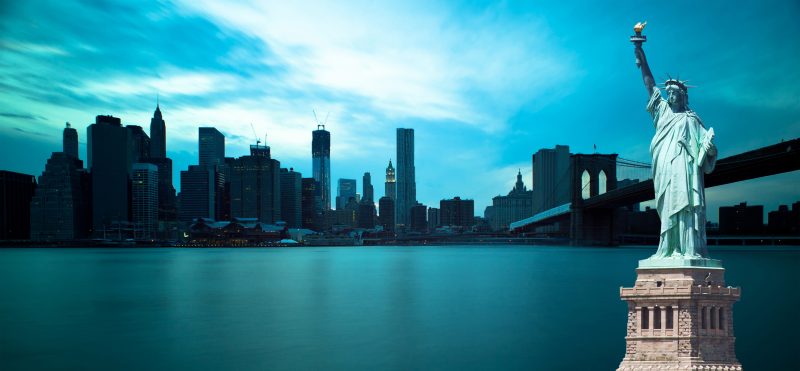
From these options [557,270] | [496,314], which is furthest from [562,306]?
[557,270]

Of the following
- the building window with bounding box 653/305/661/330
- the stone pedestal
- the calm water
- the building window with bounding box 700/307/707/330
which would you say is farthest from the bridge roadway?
the building window with bounding box 653/305/661/330

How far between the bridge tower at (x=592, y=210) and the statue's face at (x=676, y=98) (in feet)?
292

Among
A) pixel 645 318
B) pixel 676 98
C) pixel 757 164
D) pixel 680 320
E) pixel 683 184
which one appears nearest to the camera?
pixel 680 320

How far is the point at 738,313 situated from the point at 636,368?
21.1 metres

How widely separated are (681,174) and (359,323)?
25.8 m

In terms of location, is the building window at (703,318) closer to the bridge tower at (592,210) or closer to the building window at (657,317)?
the building window at (657,317)

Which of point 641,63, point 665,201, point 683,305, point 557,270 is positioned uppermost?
point 641,63

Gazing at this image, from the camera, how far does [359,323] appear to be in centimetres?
3856

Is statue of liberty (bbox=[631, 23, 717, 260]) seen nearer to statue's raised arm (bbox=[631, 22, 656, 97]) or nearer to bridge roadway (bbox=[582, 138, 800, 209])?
statue's raised arm (bbox=[631, 22, 656, 97])

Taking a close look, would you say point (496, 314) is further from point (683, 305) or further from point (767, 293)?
point (683, 305)

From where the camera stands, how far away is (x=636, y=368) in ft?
48.6

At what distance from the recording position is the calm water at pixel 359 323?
27.5 meters

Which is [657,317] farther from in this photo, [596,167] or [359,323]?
[596,167]

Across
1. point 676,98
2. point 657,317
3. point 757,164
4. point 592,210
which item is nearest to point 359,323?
point 657,317
